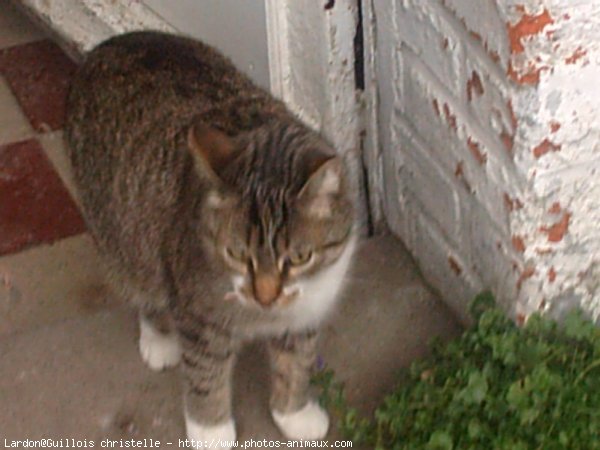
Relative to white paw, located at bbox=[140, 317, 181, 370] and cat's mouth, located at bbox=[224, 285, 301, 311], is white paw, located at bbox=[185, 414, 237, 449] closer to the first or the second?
white paw, located at bbox=[140, 317, 181, 370]

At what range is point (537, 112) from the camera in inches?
51.2

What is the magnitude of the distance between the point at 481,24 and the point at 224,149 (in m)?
0.39

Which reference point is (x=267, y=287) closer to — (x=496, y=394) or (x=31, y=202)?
(x=496, y=394)

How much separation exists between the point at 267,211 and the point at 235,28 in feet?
2.54

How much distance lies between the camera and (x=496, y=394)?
4.59 feet

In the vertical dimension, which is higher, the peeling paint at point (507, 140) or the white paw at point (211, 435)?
the peeling paint at point (507, 140)

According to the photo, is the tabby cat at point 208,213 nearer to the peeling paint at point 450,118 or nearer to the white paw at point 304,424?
the white paw at point 304,424

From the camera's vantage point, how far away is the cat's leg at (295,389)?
1.50m

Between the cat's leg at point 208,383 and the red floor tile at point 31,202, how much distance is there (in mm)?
674

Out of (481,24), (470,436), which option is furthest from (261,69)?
(470,436)

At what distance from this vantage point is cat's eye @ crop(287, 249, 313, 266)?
4.18ft

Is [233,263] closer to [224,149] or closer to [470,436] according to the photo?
[224,149]

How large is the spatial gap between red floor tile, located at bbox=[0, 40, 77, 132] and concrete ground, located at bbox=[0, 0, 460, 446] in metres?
0.40

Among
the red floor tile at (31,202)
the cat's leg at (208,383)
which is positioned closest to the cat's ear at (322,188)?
the cat's leg at (208,383)
